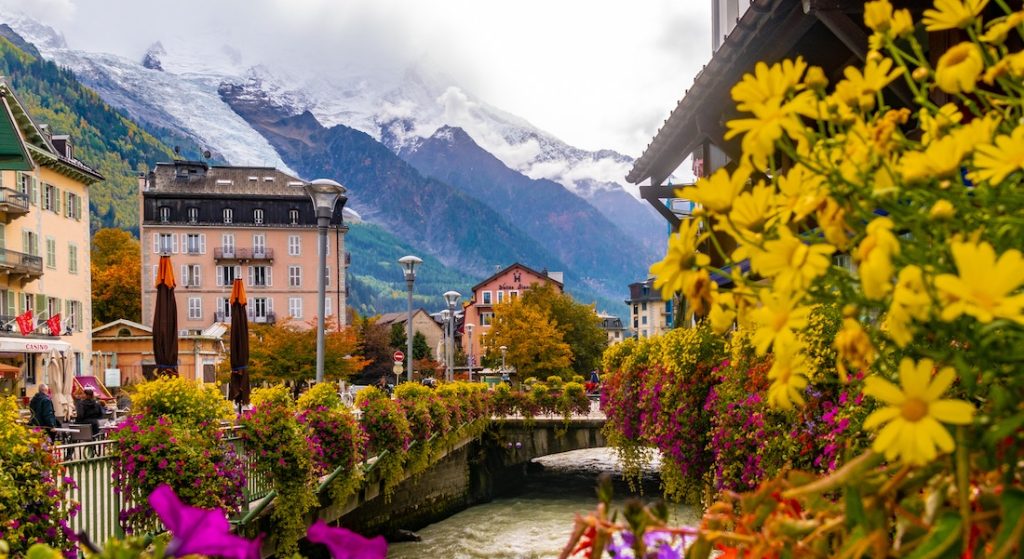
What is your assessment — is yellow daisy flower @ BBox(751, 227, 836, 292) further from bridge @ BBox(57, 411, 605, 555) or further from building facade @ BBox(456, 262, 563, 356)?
building facade @ BBox(456, 262, 563, 356)

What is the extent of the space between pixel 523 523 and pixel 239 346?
799cm

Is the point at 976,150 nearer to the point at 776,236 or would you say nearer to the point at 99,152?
the point at 776,236

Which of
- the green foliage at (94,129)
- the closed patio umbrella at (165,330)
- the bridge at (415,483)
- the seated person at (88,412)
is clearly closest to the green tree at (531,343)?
the bridge at (415,483)

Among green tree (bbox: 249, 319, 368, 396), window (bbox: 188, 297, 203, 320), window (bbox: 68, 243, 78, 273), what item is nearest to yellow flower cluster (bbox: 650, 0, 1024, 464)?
window (bbox: 68, 243, 78, 273)

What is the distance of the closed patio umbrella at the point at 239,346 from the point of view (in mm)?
22047

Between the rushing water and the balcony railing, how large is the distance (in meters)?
19.8

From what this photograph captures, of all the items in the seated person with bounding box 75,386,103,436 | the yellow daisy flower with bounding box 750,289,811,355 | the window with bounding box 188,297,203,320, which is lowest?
the seated person with bounding box 75,386,103,436

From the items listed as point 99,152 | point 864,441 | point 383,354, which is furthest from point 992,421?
point 99,152

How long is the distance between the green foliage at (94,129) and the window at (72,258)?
8559 centimetres

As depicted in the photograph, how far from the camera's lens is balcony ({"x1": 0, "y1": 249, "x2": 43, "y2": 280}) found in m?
34.7

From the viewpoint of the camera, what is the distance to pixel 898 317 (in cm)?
104

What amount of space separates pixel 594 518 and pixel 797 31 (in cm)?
859

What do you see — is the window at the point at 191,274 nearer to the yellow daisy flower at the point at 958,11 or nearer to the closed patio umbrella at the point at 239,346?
the closed patio umbrella at the point at 239,346

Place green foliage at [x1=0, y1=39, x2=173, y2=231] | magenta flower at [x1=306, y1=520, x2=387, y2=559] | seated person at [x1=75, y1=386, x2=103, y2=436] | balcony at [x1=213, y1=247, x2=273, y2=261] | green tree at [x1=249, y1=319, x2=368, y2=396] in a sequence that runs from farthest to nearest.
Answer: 1. green foliage at [x1=0, y1=39, x2=173, y2=231]
2. balcony at [x1=213, y1=247, x2=273, y2=261]
3. green tree at [x1=249, y1=319, x2=368, y2=396]
4. seated person at [x1=75, y1=386, x2=103, y2=436]
5. magenta flower at [x1=306, y1=520, x2=387, y2=559]
